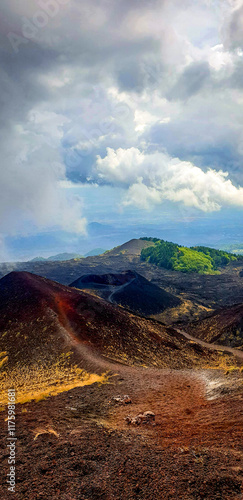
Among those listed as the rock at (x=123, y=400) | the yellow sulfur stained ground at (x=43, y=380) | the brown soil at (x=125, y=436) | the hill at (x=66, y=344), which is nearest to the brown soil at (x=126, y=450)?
the brown soil at (x=125, y=436)

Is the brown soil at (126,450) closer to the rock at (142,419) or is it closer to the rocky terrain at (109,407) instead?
the rocky terrain at (109,407)

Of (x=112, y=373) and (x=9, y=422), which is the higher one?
(x=9, y=422)

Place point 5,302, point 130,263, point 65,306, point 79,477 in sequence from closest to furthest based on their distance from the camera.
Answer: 1. point 79,477
2. point 65,306
3. point 5,302
4. point 130,263

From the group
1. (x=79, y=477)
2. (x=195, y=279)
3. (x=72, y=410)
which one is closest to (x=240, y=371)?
(x=72, y=410)

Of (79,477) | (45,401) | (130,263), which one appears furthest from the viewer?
(130,263)

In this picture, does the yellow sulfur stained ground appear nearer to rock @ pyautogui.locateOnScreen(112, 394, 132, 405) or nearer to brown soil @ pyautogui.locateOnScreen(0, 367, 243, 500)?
brown soil @ pyautogui.locateOnScreen(0, 367, 243, 500)

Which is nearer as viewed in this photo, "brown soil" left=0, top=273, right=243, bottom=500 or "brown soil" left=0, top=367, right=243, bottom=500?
"brown soil" left=0, top=367, right=243, bottom=500

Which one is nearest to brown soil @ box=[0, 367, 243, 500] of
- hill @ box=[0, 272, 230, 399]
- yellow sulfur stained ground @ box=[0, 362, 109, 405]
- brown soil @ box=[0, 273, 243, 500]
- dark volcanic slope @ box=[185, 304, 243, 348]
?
brown soil @ box=[0, 273, 243, 500]

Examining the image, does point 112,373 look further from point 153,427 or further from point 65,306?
point 65,306
